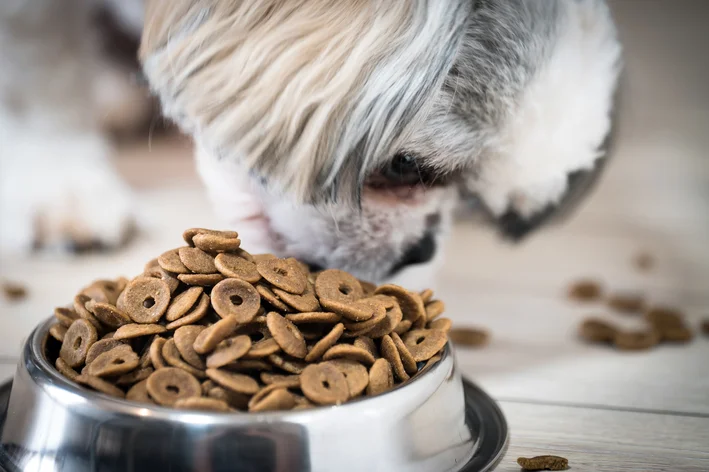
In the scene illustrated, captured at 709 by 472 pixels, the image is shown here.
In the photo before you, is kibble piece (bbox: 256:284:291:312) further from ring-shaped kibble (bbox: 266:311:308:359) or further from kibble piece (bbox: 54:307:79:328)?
kibble piece (bbox: 54:307:79:328)

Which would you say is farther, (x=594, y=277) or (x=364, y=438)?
(x=594, y=277)

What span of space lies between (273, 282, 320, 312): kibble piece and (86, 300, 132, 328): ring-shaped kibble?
148 mm

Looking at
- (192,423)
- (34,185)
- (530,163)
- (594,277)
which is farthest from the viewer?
(594,277)

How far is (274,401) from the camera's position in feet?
1.88

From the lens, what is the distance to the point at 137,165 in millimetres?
1919

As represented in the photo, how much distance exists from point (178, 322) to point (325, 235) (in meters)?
0.28

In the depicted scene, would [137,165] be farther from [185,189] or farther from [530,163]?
[530,163]

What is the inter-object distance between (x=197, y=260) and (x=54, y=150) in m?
0.84

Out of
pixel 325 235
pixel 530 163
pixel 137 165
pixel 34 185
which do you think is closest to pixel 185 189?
pixel 137 165

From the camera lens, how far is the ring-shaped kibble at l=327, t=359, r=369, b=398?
0.61m

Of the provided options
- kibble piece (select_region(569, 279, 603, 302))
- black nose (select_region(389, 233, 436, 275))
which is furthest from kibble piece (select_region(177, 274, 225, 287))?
kibble piece (select_region(569, 279, 603, 302))

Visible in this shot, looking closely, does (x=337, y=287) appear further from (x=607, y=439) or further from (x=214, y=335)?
(x=607, y=439)

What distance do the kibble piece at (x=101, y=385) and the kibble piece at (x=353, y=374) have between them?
0.60 ft

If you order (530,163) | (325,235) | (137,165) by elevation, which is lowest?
(137,165)
